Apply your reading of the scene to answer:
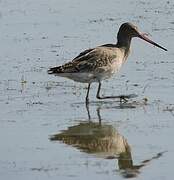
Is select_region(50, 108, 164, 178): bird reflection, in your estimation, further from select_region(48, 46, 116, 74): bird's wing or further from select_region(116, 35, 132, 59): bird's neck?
select_region(116, 35, 132, 59): bird's neck

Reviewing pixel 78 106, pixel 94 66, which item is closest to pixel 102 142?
pixel 78 106

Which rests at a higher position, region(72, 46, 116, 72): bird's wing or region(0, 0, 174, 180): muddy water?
region(72, 46, 116, 72): bird's wing

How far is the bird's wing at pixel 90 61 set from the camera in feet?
43.5

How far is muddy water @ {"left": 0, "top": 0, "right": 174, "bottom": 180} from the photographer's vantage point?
9828 millimetres

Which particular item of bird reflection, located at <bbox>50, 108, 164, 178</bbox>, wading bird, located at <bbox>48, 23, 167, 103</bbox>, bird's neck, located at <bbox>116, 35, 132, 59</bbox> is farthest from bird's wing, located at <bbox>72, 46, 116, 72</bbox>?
bird reflection, located at <bbox>50, 108, 164, 178</bbox>

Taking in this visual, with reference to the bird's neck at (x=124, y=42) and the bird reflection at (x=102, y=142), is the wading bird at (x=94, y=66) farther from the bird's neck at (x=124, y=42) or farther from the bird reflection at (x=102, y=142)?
the bird reflection at (x=102, y=142)

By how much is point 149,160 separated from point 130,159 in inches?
9.5

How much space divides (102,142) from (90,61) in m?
2.80


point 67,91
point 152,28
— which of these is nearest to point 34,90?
point 67,91

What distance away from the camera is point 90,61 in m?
13.5

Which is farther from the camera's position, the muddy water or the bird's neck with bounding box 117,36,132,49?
the bird's neck with bounding box 117,36,132,49

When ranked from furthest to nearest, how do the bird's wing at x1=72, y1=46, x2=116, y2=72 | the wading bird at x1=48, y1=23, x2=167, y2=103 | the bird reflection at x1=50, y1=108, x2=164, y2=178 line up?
the bird's wing at x1=72, y1=46, x2=116, y2=72, the wading bird at x1=48, y1=23, x2=167, y2=103, the bird reflection at x1=50, y1=108, x2=164, y2=178

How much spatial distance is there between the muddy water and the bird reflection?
0.04 feet

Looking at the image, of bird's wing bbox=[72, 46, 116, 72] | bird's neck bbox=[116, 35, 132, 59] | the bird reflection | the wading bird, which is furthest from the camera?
bird's neck bbox=[116, 35, 132, 59]
